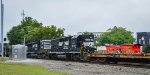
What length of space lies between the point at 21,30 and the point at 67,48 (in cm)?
7010

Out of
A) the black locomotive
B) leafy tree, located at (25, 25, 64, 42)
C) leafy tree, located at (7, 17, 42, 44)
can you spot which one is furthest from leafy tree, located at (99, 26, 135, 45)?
the black locomotive

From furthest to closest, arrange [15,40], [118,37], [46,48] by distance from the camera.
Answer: [118,37] < [15,40] < [46,48]

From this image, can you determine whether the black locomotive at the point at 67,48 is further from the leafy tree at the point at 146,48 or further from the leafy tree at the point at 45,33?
the leafy tree at the point at 45,33

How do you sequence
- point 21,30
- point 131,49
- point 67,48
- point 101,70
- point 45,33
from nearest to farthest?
point 101,70, point 131,49, point 67,48, point 45,33, point 21,30

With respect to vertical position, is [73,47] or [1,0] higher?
[1,0]

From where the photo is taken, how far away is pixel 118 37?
13112 centimetres

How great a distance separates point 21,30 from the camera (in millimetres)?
122750

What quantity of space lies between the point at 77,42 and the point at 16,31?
251 feet

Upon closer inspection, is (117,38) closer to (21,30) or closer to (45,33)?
(21,30)

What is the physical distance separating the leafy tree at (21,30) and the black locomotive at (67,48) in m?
51.2

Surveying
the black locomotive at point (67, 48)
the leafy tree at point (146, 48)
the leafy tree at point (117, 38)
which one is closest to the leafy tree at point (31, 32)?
the leafy tree at point (117, 38)

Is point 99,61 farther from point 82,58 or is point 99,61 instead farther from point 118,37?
point 118,37

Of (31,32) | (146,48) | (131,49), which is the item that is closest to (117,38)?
(31,32)

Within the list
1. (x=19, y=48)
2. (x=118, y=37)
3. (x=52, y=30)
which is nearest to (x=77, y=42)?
(x=19, y=48)
